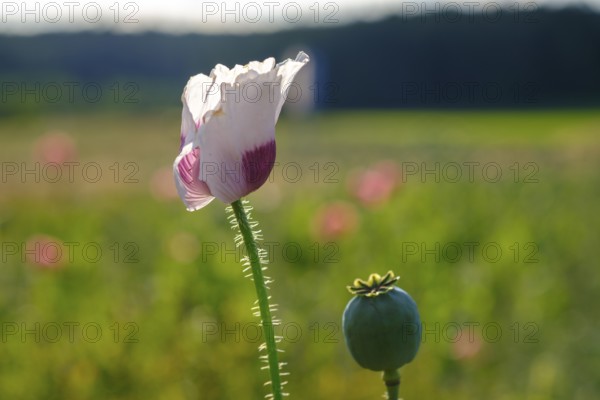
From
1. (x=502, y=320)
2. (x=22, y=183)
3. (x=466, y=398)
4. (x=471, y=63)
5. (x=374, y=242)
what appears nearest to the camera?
(x=466, y=398)

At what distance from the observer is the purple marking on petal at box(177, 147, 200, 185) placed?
56 centimetres

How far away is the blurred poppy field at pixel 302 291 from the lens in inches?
73.9

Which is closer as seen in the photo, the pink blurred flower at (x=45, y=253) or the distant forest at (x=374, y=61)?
the pink blurred flower at (x=45, y=253)

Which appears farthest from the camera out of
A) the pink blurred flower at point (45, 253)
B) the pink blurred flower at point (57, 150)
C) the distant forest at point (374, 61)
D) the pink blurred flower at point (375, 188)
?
the distant forest at point (374, 61)

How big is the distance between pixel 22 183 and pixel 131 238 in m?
2.46

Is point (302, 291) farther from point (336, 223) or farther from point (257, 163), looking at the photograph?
point (257, 163)

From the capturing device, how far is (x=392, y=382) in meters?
0.56

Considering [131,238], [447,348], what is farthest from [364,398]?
[131,238]

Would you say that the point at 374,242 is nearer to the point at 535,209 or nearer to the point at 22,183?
the point at 535,209

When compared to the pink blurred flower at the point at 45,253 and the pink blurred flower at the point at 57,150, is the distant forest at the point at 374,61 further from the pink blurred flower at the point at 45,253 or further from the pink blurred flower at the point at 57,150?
the pink blurred flower at the point at 45,253

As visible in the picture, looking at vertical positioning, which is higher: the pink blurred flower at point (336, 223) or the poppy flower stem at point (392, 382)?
the pink blurred flower at point (336, 223)

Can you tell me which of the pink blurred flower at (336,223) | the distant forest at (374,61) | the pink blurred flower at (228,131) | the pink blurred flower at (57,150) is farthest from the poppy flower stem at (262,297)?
the distant forest at (374,61)

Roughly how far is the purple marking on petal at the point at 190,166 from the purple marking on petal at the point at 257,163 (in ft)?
0.10

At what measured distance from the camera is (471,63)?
92.4 feet
